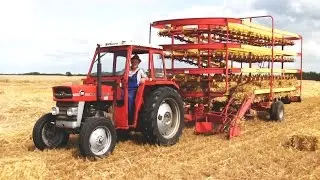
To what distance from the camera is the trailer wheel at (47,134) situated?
8.49m

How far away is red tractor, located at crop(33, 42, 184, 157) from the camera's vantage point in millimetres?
7883

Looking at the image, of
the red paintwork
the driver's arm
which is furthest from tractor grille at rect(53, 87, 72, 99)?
the red paintwork

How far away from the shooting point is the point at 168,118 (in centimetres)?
940

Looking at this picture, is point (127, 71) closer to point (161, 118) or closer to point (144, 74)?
point (144, 74)

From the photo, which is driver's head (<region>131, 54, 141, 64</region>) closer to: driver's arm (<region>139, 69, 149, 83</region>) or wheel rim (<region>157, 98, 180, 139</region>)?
driver's arm (<region>139, 69, 149, 83</region>)

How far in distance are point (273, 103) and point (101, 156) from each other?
6667 millimetres

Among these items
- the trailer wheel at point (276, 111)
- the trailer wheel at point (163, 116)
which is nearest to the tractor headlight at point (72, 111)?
the trailer wheel at point (163, 116)

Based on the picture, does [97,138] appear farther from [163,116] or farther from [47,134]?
[163,116]

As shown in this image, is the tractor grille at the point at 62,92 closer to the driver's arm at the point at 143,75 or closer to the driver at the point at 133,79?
the driver at the point at 133,79

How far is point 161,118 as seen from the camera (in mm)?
9172

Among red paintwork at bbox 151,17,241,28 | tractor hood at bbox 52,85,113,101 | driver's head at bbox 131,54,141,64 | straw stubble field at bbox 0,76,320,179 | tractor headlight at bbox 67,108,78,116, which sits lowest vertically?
straw stubble field at bbox 0,76,320,179

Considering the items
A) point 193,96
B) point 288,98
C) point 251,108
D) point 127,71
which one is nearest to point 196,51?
point 193,96

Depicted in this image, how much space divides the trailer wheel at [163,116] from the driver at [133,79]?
269 mm

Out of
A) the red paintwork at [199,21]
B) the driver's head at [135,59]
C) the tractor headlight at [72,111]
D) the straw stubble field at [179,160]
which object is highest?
the red paintwork at [199,21]
